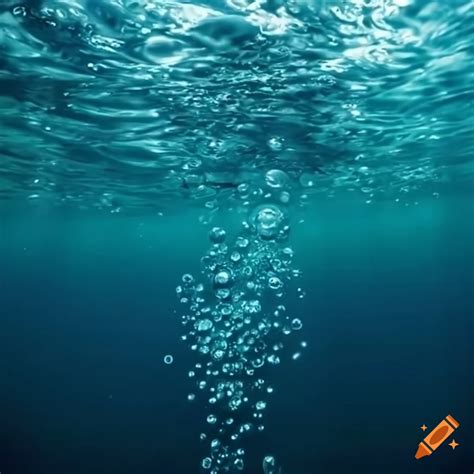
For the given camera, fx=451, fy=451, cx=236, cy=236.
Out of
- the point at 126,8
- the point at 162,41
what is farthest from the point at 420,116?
the point at 126,8

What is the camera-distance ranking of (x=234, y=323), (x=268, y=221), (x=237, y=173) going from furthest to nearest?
(x=237, y=173)
(x=234, y=323)
(x=268, y=221)

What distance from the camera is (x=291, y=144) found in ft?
51.3

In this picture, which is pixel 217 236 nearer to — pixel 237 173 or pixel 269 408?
pixel 237 173

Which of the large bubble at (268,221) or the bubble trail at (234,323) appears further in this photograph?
the large bubble at (268,221)

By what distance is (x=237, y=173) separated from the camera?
18734 mm

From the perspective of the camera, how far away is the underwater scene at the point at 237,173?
8.26 meters

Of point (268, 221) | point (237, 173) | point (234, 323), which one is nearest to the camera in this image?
Result: point (268, 221)

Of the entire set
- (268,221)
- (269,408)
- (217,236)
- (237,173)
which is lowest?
(269,408)

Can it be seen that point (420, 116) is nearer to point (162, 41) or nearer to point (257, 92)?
point (257, 92)

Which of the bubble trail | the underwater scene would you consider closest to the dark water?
the underwater scene

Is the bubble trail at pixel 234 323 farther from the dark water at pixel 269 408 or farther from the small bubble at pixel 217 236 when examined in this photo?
the dark water at pixel 269 408

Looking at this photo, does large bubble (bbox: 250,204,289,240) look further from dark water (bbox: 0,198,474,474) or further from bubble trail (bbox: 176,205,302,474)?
dark water (bbox: 0,198,474,474)

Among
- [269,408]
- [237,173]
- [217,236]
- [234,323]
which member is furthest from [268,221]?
[269,408]

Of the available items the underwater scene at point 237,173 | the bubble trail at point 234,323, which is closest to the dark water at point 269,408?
the underwater scene at point 237,173
